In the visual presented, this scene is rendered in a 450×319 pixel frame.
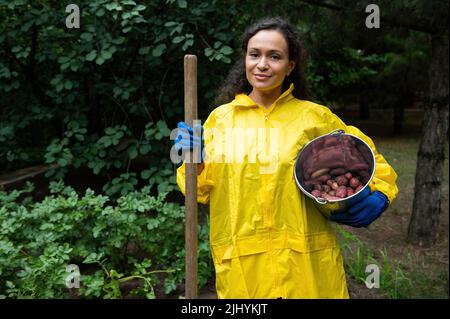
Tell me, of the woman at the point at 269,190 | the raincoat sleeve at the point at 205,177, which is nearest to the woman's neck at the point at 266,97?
the woman at the point at 269,190

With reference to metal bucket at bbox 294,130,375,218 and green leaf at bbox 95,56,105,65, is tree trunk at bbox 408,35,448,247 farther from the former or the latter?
metal bucket at bbox 294,130,375,218

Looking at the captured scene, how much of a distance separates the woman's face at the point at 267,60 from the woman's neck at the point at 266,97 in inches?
1.2

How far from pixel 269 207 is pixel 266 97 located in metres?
0.41

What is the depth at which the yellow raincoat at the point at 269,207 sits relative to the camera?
175 cm

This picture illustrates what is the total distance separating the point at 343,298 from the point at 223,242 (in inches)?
19.4

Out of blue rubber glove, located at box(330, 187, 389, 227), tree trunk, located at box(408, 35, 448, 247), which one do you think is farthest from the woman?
tree trunk, located at box(408, 35, 448, 247)

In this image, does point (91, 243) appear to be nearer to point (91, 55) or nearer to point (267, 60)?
point (91, 55)

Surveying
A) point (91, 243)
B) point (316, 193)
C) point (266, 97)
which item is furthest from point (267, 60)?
point (91, 243)

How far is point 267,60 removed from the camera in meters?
1.80

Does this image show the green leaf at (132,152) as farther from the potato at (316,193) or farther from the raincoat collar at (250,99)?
the potato at (316,193)

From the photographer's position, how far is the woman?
1750mm
